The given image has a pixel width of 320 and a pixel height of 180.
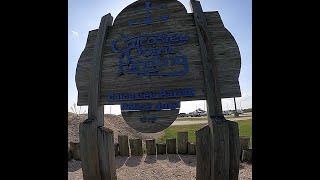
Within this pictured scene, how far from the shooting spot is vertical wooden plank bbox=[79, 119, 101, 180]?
3347mm

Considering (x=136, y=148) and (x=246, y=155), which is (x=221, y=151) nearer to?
(x=246, y=155)

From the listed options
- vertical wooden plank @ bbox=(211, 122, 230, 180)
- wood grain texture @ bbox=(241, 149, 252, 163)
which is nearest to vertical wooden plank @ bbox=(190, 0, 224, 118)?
vertical wooden plank @ bbox=(211, 122, 230, 180)

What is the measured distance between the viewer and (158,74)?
338 centimetres

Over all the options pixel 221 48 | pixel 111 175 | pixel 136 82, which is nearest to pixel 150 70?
pixel 136 82

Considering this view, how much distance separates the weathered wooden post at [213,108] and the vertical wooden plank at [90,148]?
1.69m

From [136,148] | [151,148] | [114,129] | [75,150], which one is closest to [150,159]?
[151,148]

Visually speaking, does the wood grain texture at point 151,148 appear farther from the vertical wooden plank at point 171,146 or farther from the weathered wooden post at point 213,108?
the weathered wooden post at point 213,108

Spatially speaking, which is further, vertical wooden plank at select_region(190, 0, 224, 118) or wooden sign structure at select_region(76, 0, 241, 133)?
wooden sign structure at select_region(76, 0, 241, 133)

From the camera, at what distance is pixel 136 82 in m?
3.46

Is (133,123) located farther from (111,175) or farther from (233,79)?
(233,79)

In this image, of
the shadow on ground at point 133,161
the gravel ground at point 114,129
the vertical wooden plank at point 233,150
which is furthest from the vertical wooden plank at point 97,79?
the gravel ground at point 114,129

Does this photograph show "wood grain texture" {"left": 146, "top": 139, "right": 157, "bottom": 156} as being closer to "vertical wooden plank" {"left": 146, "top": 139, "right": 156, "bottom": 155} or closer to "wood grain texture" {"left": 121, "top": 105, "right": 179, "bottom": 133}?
"vertical wooden plank" {"left": 146, "top": 139, "right": 156, "bottom": 155}

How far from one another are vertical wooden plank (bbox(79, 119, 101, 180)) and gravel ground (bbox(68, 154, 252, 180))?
7.53 feet
